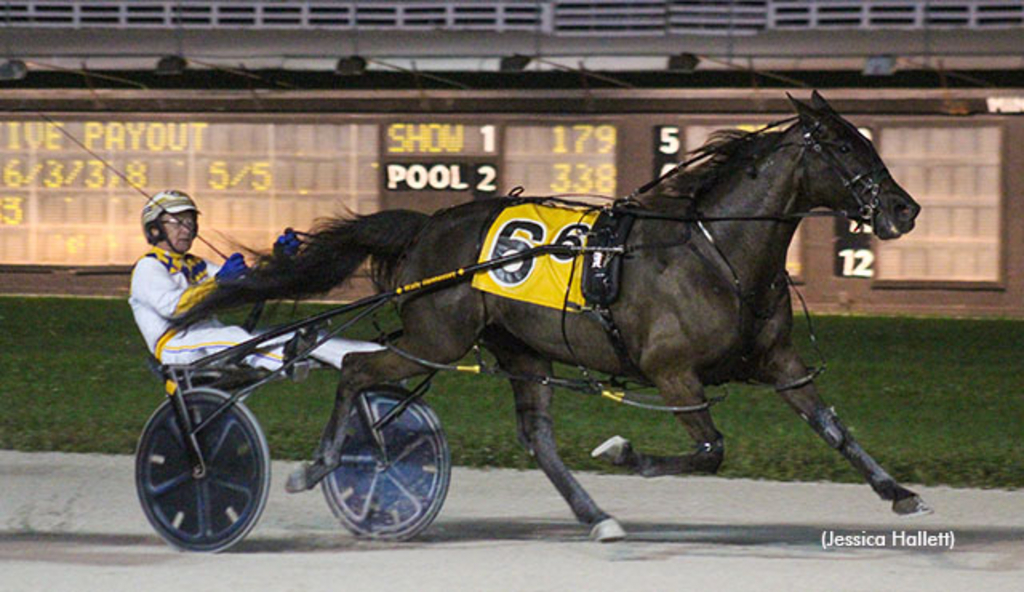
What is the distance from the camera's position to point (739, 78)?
21484mm

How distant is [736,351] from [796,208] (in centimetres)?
65

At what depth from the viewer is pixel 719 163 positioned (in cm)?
719

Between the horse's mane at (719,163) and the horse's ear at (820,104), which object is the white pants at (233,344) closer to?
the horse's mane at (719,163)

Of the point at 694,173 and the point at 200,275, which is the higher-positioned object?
the point at 694,173

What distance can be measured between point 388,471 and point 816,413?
1.83 m

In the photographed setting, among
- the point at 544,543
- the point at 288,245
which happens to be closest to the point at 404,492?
the point at 544,543

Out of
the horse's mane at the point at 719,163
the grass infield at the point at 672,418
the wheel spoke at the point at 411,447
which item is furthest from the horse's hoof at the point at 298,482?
the grass infield at the point at 672,418

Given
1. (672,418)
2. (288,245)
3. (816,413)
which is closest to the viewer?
(816,413)

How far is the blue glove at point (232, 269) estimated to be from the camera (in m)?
7.39

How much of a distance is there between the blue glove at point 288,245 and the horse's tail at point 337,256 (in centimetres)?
2

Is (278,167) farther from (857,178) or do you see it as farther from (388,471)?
(857,178)

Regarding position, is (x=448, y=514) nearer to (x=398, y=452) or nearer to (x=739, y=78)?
(x=398, y=452)

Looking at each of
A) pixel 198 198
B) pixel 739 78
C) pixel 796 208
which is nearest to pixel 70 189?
pixel 198 198

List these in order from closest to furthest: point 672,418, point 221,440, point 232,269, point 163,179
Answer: point 221,440, point 232,269, point 672,418, point 163,179
